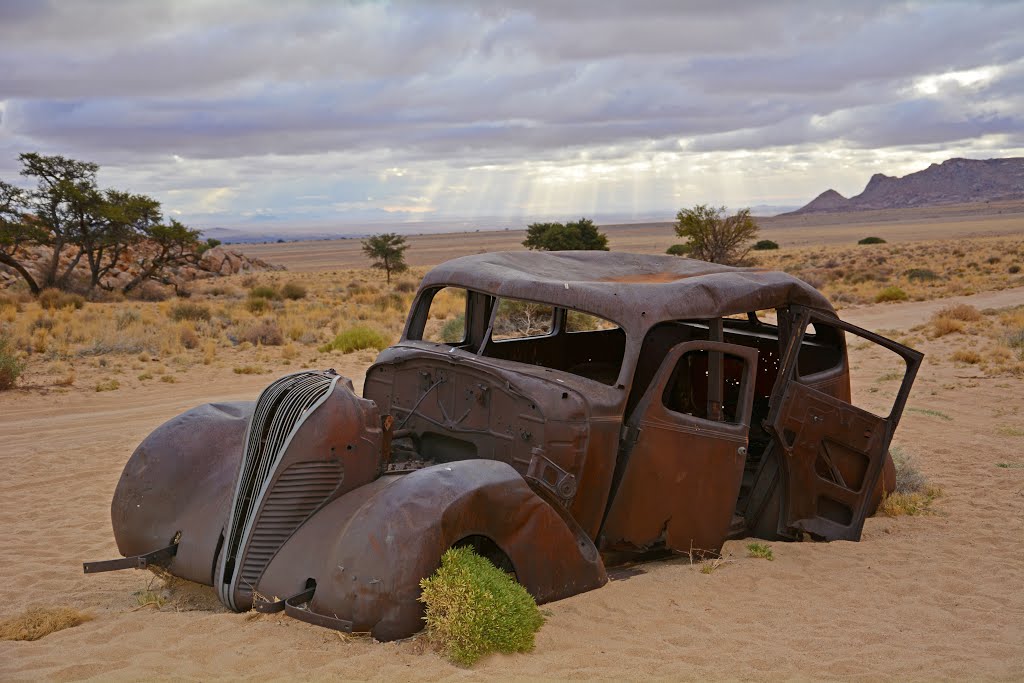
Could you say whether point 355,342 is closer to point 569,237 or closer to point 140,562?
point 140,562

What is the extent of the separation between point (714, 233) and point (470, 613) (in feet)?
99.2

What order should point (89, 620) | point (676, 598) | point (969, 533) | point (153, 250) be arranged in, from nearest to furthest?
point (89, 620), point (676, 598), point (969, 533), point (153, 250)

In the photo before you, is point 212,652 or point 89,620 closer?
point 212,652

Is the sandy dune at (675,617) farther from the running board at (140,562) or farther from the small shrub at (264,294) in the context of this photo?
the small shrub at (264,294)

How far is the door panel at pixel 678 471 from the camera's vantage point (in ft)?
18.1

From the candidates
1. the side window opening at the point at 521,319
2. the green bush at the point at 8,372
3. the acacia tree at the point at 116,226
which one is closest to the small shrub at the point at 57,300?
the acacia tree at the point at 116,226

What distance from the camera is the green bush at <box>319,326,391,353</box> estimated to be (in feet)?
62.1

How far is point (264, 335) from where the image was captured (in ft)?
67.4

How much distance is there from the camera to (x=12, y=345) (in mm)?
17719

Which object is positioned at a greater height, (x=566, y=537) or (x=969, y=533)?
(x=566, y=537)

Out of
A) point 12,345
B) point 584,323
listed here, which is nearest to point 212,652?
point 584,323

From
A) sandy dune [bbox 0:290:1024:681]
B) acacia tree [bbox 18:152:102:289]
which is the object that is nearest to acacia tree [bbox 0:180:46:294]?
acacia tree [bbox 18:152:102:289]

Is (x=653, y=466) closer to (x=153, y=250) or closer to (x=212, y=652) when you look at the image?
(x=212, y=652)

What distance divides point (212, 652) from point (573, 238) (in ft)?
108
